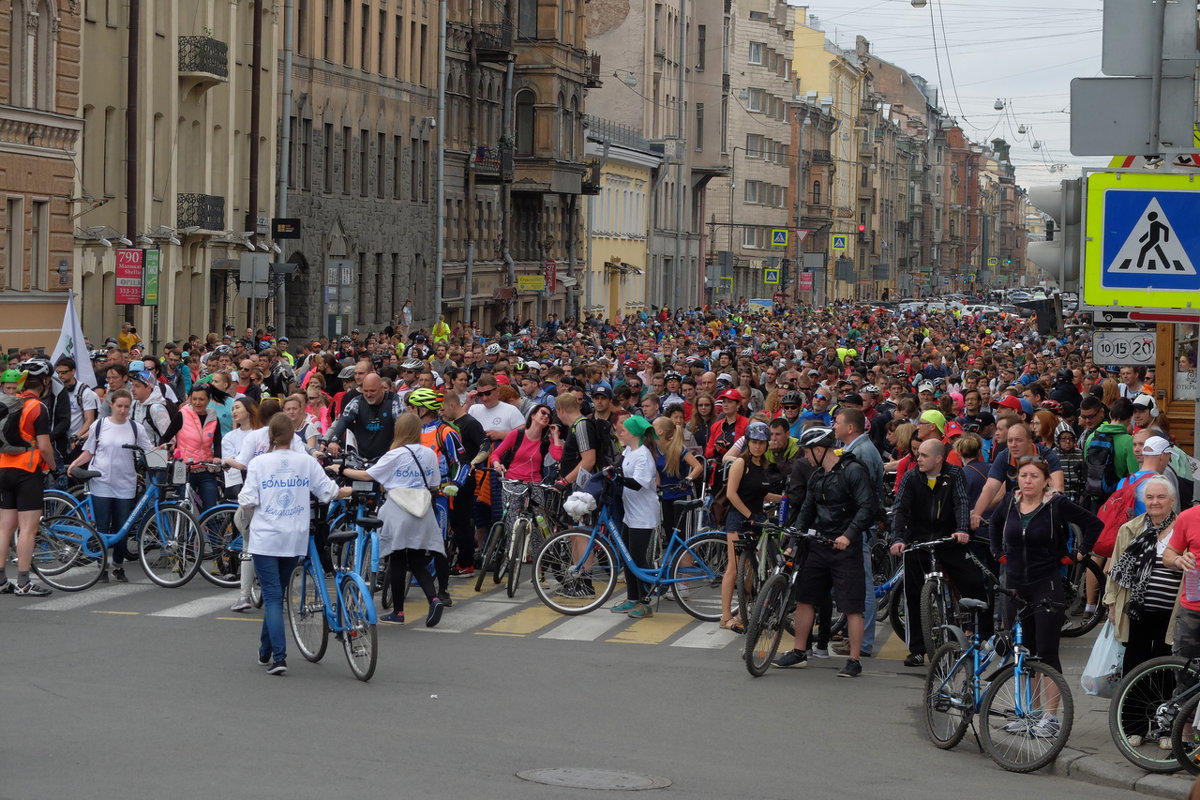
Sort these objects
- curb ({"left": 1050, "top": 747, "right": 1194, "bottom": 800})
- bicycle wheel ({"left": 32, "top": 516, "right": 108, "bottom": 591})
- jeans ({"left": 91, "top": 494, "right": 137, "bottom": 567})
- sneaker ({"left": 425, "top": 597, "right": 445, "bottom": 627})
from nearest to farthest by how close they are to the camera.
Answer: curb ({"left": 1050, "top": 747, "right": 1194, "bottom": 800}) < sneaker ({"left": 425, "top": 597, "right": 445, "bottom": 627}) < bicycle wheel ({"left": 32, "top": 516, "right": 108, "bottom": 591}) < jeans ({"left": 91, "top": 494, "right": 137, "bottom": 567})

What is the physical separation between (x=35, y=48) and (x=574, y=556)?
2357 cm

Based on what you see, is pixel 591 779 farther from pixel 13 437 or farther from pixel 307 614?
pixel 13 437

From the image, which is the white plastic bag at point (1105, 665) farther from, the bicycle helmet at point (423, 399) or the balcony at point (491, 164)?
the balcony at point (491, 164)

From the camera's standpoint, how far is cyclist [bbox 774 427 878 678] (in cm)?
1270

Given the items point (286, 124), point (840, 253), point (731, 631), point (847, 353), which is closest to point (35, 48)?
point (286, 124)

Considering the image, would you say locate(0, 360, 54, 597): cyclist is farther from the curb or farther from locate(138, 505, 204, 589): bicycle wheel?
the curb

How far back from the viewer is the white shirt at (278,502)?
12164 millimetres

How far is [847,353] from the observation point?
127 feet

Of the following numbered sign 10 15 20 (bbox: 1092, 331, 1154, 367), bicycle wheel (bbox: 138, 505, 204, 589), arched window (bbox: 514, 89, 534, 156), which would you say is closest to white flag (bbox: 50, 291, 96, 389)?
bicycle wheel (bbox: 138, 505, 204, 589)

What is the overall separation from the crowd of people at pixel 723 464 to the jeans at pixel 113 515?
2cm

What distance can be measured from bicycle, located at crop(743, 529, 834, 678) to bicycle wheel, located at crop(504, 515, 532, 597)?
330cm

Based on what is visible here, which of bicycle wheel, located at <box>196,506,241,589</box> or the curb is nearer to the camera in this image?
the curb

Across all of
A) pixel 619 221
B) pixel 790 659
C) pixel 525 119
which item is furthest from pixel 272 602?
pixel 619 221

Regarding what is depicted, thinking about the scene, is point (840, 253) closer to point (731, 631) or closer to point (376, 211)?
point (376, 211)
